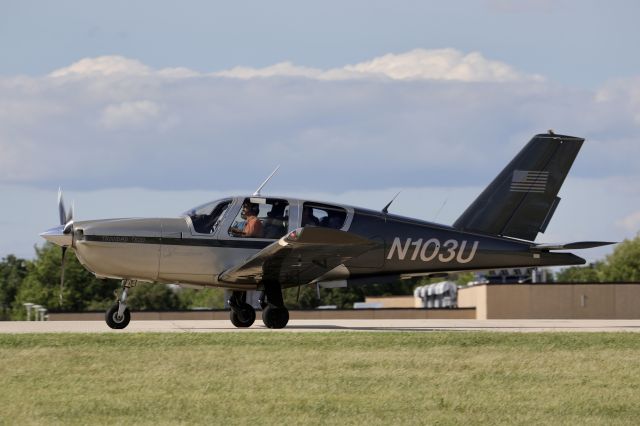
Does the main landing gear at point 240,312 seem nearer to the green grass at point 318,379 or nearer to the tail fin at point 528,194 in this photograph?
the green grass at point 318,379

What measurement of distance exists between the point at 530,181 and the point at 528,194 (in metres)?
0.25

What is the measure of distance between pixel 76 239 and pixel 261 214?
3081mm

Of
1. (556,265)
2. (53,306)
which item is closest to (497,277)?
(556,265)

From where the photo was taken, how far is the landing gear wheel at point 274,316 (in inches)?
760

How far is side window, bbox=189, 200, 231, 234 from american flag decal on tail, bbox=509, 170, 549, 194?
5.48m

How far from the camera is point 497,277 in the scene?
136 feet

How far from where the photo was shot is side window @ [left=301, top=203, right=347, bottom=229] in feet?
63.2

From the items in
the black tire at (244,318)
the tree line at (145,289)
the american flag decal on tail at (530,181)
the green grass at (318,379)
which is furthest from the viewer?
the tree line at (145,289)

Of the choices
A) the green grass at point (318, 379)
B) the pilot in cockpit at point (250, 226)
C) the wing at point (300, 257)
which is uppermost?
the pilot in cockpit at point (250, 226)

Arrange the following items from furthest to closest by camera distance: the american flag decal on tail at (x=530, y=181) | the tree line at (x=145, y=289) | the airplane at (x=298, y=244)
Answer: the tree line at (x=145, y=289), the american flag decal on tail at (x=530, y=181), the airplane at (x=298, y=244)

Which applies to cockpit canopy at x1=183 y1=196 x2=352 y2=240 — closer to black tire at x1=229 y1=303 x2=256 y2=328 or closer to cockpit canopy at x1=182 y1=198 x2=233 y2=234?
cockpit canopy at x1=182 y1=198 x2=233 y2=234

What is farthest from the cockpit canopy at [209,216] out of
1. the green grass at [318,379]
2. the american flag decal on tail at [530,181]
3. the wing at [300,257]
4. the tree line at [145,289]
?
the tree line at [145,289]

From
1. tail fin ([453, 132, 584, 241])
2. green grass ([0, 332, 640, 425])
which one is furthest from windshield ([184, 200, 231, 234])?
tail fin ([453, 132, 584, 241])

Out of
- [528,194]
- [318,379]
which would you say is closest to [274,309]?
[528,194]
